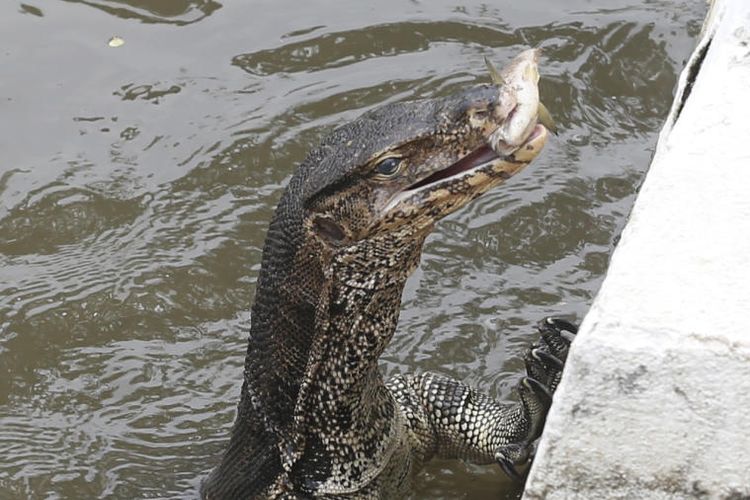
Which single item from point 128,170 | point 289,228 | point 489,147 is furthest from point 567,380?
point 128,170

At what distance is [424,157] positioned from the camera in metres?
4.40

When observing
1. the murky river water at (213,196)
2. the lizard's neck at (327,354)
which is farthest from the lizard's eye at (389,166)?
the murky river water at (213,196)

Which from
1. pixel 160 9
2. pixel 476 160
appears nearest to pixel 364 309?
pixel 476 160

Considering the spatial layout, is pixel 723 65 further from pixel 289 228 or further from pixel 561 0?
pixel 561 0

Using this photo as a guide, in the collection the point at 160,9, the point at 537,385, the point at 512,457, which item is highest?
the point at 160,9

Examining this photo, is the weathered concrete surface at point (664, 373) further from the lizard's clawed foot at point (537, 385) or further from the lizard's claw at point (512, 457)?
the lizard's claw at point (512, 457)

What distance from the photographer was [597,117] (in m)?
8.33

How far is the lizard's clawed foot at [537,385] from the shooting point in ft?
18.4

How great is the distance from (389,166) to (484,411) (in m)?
1.96

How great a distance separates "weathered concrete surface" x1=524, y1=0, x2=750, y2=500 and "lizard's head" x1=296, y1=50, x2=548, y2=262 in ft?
2.35

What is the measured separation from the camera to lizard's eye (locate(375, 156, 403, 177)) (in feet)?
14.4

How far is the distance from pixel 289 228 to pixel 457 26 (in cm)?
470

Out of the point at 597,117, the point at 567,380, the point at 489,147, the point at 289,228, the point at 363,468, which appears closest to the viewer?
→ the point at 567,380

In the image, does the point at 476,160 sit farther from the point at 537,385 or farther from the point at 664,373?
the point at 537,385
